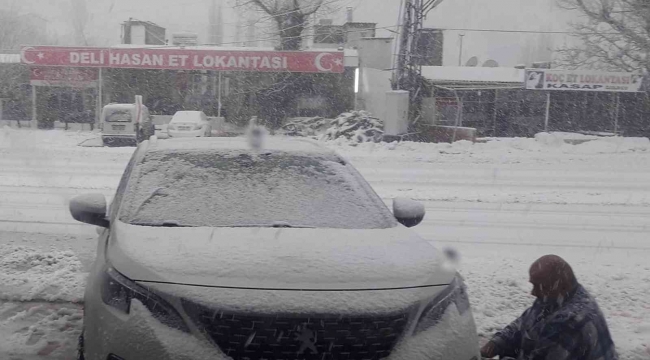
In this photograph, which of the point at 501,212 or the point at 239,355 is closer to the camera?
the point at 239,355

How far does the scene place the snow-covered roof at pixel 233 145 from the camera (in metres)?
5.09

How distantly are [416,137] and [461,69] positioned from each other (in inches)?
453

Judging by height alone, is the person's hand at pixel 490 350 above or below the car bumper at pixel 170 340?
below

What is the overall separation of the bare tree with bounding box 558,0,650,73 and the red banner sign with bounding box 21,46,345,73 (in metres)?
10.8

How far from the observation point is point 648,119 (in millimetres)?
35281

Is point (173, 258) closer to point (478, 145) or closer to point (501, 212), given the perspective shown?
point (501, 212)

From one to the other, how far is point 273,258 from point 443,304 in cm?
82

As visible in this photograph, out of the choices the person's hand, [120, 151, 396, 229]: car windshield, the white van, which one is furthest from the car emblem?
the white van

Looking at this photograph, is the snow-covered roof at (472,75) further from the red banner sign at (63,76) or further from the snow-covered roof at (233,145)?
the snow-covered roof at (233,145)

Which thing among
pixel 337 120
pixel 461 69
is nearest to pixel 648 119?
pixel 461 69

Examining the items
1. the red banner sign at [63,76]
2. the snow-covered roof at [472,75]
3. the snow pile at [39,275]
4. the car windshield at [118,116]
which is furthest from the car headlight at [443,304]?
the snow-covered roof at [472,75]

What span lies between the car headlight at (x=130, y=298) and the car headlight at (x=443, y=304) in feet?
3.44

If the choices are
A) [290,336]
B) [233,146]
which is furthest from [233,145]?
[290,336]

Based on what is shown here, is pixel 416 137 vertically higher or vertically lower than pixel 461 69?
lower
